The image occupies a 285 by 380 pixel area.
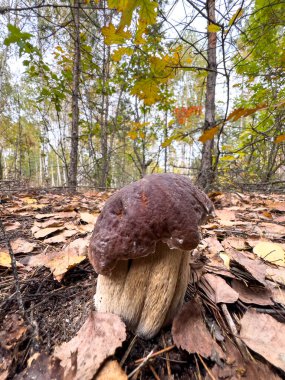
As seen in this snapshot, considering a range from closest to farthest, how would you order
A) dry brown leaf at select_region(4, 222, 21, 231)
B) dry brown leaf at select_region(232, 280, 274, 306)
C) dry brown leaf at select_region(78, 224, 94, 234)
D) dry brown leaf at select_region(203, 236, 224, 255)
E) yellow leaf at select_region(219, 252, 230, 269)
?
dry brown leaf at select_region(232, 280, 274, 306) < yellow leaf at select_region(219, 252, 230, 269) < dry brown leaf at select_region(203, 236, 224, 255) < dry brown leaf at select_region(78, 224, 94, 234) < dry brown leaf at select_region(4, 222, 21, 231)

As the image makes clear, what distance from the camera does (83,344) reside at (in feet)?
3.21

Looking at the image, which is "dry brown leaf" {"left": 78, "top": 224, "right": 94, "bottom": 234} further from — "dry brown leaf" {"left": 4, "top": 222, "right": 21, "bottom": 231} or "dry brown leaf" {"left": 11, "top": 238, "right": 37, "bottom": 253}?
"dry brown leaf" {"left": 4, "top": 222, "right": 21, "bottom": 231}

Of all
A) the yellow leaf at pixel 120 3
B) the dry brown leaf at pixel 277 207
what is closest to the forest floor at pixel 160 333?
the dry brown leaf at pixel 277 207

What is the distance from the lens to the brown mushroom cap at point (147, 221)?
0.99 meters

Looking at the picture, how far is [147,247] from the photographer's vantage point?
99 centimetres

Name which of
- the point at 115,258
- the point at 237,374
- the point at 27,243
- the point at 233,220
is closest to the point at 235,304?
the point at 237,374

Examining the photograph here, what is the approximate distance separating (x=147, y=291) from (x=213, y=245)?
94cm

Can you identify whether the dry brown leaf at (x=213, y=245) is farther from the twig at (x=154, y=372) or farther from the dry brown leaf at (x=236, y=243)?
the twig at (x=154, y=372)

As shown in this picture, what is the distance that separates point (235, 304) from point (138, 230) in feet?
2.64

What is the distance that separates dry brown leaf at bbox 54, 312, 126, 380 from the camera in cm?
89

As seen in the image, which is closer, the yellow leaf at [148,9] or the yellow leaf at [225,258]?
the yellow leaf at [148,9]

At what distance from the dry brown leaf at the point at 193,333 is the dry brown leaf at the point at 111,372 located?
285 millimetres

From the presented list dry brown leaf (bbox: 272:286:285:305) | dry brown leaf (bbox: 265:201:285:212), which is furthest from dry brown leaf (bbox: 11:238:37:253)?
dry brown leaf (bbox: 265:201:285:212)

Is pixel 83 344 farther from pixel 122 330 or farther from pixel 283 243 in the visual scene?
pixel 283 243
